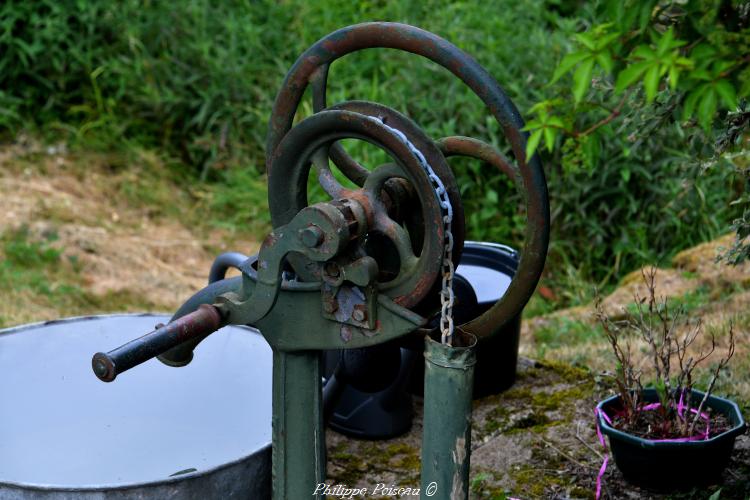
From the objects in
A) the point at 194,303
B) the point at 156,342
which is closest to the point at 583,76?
the point at 156,342

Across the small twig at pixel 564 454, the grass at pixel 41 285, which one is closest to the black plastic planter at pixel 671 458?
the small twig at pixel 564 454

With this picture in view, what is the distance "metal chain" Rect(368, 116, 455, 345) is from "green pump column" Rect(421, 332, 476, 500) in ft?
0.12

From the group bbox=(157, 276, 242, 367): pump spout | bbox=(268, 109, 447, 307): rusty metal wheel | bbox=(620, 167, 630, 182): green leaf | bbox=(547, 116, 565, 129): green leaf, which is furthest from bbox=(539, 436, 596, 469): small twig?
bbox=(620, 167, 630, 182): green leaf

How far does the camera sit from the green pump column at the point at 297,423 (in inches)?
72.3

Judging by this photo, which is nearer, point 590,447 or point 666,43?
point 666,43

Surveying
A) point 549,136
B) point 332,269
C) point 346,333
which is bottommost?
point 346,333

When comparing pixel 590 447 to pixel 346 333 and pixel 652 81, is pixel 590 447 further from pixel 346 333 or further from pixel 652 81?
pixel 652 81

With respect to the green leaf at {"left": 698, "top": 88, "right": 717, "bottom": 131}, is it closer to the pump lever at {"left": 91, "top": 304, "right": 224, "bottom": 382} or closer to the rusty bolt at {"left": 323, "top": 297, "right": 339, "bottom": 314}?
the rusty bolt at {"left": 323, "top": 297, "right": 339, "bottom": 314}

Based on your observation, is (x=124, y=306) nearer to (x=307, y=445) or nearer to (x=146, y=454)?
(x=146, y=454)

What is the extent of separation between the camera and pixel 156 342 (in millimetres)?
1675

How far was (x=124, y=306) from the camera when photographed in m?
4.27

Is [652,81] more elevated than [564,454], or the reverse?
[652,81]

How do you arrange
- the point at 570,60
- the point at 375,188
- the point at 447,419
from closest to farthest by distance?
the point at 570,60
the point at 447,419
the point at 375,188

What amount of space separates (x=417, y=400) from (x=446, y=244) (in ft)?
4.06
